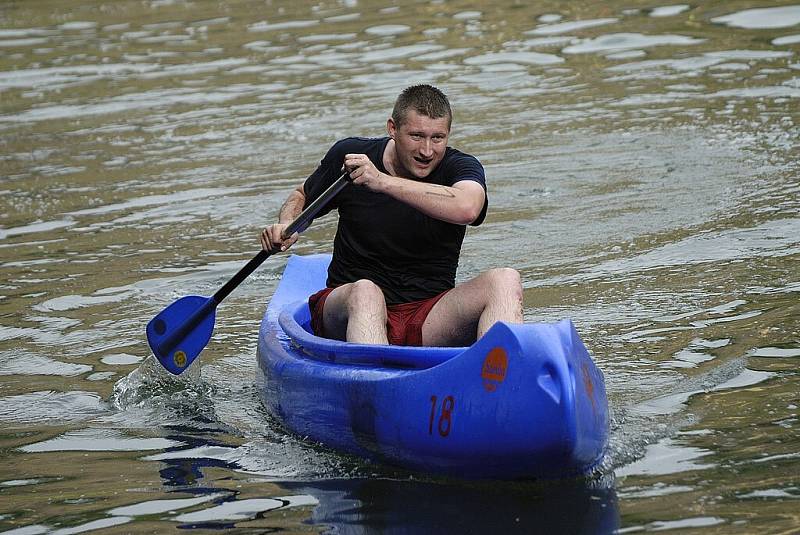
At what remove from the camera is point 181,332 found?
5871 millimetres

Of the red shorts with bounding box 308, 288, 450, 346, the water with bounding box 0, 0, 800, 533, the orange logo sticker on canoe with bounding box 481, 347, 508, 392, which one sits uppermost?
the orange logo sticker on canoe with bounding box 481, 347, 508, 392

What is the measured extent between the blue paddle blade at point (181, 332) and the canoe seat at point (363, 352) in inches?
25.7

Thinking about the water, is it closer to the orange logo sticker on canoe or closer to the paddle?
the paddle

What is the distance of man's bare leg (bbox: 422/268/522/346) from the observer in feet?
14.9

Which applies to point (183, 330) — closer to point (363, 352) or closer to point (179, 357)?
point (179, 357)

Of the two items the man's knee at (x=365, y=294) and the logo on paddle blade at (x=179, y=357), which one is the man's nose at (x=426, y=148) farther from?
the logo on paddle blade at (x=179, y=357)

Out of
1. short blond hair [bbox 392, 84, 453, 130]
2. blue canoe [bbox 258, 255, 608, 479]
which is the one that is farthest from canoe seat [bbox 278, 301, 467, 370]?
short blond hair [bbox 392, 84, 453, 130]

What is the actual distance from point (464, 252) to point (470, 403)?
3862 mm

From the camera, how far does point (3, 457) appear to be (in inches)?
193

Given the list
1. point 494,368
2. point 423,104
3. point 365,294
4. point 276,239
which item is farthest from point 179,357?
point 494,368

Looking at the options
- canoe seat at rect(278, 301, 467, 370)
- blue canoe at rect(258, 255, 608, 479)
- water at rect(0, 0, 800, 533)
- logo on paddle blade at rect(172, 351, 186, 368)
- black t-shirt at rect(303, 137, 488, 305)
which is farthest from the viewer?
logo on paddle blade at rect(172, 351, 186, 368)

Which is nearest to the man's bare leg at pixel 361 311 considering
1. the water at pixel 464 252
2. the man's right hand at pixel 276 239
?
the man's right hand at pixel 276 239

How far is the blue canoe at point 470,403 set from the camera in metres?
3.88

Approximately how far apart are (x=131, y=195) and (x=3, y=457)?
5.11 metres
